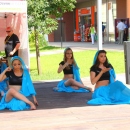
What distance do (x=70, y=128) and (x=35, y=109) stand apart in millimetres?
1674

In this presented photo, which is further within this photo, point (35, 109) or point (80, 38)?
point (80, 38)

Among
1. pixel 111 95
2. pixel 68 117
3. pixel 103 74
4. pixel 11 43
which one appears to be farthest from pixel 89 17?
pixel 68 117

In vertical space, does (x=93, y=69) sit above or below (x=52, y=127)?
above

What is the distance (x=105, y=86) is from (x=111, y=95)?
0.86 feet

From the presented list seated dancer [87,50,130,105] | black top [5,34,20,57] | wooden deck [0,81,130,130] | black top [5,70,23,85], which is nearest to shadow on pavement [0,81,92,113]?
wooden deck [0,81,130,130]

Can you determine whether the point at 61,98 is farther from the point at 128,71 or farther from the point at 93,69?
the point at 128,71

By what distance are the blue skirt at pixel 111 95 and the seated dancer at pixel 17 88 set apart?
1334 millimetres

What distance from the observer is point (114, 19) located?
31.6 m

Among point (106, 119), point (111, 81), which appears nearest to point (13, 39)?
point (111, 81)

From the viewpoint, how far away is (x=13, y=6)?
31.5 feet

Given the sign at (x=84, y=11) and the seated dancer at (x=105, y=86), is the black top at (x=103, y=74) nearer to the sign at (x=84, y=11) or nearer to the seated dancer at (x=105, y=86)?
the seated dancer at (x=105, y=86)

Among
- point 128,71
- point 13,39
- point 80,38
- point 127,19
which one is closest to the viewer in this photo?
point 128,71

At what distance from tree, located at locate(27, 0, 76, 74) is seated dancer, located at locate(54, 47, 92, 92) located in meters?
3.64

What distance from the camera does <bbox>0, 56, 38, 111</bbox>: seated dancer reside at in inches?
294
